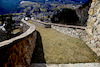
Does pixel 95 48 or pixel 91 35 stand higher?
pixel 91 35

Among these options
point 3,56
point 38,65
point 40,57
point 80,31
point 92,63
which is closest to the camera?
point 3,56

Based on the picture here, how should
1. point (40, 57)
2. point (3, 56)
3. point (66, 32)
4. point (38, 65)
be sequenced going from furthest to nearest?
point (66, 32), point (40, 57), point (38, 65), point (3, 56)

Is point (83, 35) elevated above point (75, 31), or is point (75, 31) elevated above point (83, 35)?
point (75, 31)

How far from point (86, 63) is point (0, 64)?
11.2 ft

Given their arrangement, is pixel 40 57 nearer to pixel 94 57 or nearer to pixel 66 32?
pixel 94 57

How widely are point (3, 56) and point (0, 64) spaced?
174 mm

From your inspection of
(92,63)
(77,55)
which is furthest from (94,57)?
(77,55)

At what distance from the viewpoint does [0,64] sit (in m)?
1.52

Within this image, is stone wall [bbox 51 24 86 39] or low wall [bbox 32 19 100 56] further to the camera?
stone wall [bbox 51 24 86 39]

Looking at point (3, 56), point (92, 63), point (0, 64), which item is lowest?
point (92, 63)

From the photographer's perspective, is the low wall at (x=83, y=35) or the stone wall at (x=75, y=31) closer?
the low wall at (x=83, y=35)

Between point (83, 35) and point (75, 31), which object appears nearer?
point (83, 35)

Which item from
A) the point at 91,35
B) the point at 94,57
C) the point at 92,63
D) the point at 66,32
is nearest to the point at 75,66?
the point at 92,63

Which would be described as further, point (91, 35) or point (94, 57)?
point (91, 35)
